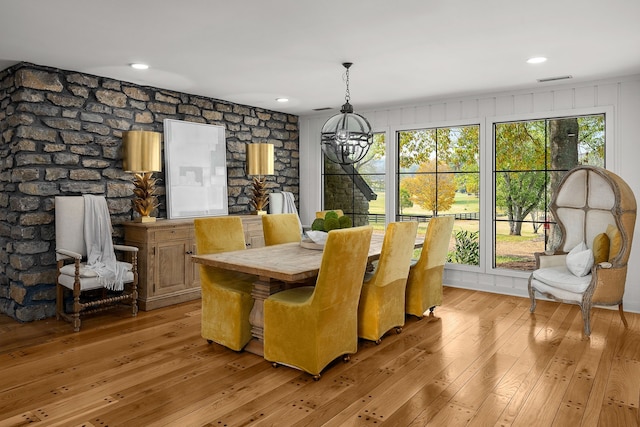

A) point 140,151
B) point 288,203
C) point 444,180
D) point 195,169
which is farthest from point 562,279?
point 140,151

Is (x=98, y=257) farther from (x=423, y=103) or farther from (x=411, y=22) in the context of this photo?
(x=423, y=103)

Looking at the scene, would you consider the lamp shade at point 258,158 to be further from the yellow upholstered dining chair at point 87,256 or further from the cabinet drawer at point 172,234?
the yellow upholstered dining chair at point 87,256

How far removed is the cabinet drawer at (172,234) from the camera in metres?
4.60

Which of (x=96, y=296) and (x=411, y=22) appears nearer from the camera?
(x=411, y=22)

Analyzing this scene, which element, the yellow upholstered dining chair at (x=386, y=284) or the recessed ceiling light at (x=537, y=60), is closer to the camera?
the yellow upholstered dining chair at (x=386, y=284)

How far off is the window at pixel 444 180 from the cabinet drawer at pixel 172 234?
2.87 metres

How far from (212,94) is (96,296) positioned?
8.55ft

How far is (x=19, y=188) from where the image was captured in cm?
417

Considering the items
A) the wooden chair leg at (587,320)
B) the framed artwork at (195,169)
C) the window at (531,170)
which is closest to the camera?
the wooden chair leg at (587,320)

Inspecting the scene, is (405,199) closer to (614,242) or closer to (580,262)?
(580,262)

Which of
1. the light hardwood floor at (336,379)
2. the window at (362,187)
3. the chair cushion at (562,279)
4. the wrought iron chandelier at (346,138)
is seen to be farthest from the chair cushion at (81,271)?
the chair cushion at (562,279)

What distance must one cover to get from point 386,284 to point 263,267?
3.44ft

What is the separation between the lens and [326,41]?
3445 mm

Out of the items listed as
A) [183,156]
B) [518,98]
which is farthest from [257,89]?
[518,98]
